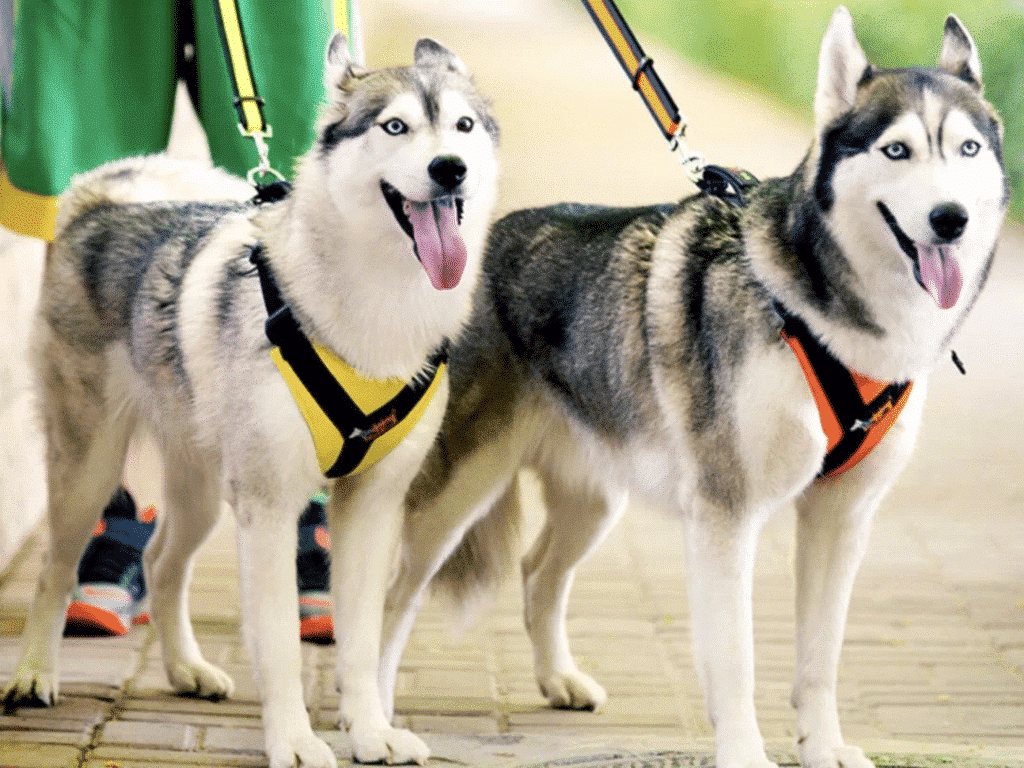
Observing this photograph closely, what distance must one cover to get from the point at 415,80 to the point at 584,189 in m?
10.0

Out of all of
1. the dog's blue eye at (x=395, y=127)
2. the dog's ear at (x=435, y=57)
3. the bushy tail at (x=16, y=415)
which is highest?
the dog's ear at (x=435, y=57)

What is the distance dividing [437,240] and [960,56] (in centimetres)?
108

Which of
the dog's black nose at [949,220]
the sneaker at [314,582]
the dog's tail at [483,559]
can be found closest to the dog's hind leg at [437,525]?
the dog's tail at [483,559]

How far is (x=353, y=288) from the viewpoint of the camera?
2926 mm

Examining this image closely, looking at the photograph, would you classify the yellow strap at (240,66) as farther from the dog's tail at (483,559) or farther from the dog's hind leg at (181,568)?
the dog's tail at (483,559)

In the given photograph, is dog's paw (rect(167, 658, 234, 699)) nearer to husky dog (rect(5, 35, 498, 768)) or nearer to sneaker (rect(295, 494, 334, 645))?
husky dog (rect(5, 35, 498, 768))

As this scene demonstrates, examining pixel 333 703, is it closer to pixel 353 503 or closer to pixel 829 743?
pixel 353 503

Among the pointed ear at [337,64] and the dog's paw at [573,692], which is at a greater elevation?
the pointed ear at [337,64]

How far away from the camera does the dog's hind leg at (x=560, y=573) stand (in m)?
3.76

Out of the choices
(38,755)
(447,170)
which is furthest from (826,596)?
(38,755)

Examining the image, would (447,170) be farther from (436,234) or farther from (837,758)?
(837,758)

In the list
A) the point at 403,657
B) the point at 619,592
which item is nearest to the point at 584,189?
the point at 619,592

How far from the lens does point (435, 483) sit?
358 centimetres

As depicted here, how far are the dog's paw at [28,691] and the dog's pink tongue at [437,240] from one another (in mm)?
1372
